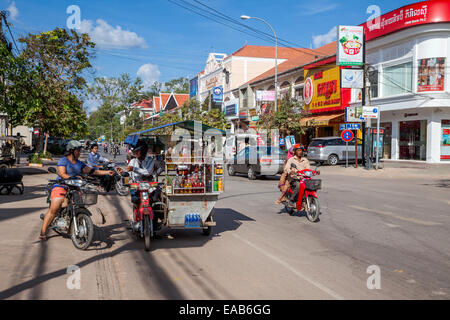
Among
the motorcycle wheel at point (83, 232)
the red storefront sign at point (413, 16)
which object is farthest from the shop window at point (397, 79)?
the motorcycle wheel at point (83, 232)

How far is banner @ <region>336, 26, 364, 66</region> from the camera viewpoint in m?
26.1

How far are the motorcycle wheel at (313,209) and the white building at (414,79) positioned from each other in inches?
737

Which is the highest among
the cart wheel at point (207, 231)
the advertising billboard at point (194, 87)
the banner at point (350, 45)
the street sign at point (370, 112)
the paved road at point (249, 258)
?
the advertising billboard at point (194, 87)

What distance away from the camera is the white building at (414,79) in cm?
2481

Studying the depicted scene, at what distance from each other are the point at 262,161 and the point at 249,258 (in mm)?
13195

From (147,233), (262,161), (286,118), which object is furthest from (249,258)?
(286,118)

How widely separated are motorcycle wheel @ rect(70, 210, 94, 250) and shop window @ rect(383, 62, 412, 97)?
24507 mm

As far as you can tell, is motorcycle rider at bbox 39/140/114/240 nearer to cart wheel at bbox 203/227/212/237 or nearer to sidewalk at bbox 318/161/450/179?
cart wheel at bbox 203/227/212/237

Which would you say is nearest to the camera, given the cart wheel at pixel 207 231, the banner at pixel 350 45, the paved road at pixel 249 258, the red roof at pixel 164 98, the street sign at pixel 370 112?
the paved road at pixel 249 258

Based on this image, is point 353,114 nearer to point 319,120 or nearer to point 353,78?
point 353,78

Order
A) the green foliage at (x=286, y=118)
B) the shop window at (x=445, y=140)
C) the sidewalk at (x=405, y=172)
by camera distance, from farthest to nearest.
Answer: the green foliage at (x=286, y=118) → the shop window at (x=445, y=140) → the sidewalk at (x=405, y=172)

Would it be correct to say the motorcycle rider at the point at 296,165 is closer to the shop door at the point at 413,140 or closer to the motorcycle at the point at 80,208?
the motorcycle at the point at 80,208

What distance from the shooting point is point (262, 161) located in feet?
63.1
